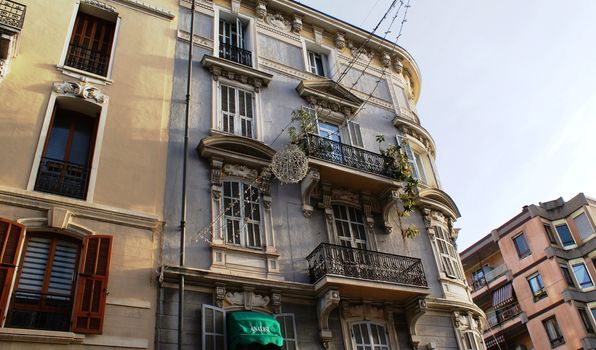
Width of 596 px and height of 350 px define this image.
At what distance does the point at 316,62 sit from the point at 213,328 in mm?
10917

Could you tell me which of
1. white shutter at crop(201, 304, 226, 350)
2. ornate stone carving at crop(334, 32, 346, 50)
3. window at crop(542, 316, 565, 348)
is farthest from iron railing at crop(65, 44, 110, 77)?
window at crop(542, 316, 565, 348)

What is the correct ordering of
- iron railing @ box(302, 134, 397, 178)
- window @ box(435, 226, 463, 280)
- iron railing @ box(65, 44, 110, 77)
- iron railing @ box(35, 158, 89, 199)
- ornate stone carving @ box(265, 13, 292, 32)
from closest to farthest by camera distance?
iron railing @ box(35, 158, 89, 199), iron railing @ box(65, 44, 110, 77), iron railing @ box(302, 134, 397, 178), window @ box(435, 226, 463, 280), ornate stone carving @ box(265, 13, 292, 32)

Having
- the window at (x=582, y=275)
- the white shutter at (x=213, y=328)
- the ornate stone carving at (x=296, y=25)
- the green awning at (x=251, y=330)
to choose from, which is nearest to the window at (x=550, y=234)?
the window at (x=582, y=275)

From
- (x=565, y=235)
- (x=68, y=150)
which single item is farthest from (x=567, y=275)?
(x=68, y=150)

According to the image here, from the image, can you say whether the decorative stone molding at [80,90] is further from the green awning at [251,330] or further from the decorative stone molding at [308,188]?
the green awning at [251,330]

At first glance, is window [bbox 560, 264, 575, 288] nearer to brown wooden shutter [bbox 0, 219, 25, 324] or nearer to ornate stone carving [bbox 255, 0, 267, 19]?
ornate stone carving [bbox 255, 0, 267, 19]

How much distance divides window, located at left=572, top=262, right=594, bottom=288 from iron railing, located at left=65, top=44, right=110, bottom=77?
87.1 feet

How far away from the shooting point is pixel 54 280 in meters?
9.18

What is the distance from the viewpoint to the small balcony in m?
11.5

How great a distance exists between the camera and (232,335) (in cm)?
988

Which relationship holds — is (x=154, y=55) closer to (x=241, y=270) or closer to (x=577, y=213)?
(x=241, y=270)

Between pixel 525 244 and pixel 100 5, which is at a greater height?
pixel 100 5

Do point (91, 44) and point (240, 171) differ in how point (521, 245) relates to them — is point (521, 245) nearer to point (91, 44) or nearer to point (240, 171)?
point (240, 171)

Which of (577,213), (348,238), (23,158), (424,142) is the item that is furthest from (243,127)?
(577,213)
